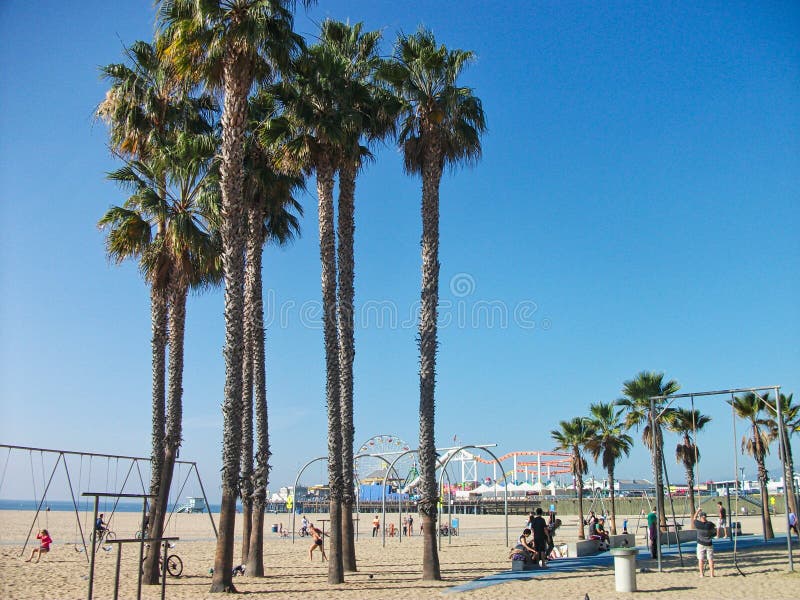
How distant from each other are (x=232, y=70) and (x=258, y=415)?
9.08 meters

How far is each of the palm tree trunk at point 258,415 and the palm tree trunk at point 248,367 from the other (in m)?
0.08

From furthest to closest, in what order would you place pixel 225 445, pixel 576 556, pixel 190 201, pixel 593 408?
pixel 593 408 → pixel 576 556 → pixel 190 201 → pixel 225 445

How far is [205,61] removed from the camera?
53.6ft

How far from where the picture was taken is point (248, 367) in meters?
19.7

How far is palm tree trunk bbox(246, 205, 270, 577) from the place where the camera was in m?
19.2

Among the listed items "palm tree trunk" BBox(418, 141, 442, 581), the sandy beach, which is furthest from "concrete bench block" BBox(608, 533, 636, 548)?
"palm tree trunk" BBox(418, 141, 442, 581)

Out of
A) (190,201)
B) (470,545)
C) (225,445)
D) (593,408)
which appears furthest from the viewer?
(593,408)

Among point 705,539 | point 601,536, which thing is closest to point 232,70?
point 705,539

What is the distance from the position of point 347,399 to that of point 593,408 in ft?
75.4

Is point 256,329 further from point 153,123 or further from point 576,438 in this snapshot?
point 576,438

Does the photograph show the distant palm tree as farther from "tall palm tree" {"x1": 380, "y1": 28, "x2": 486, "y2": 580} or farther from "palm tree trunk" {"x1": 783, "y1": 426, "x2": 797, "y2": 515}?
"tall palm tree" {"x1": 380, "y1": 28, "x2": 486, "y2": 580}

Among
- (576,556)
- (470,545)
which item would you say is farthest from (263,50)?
(470,545)

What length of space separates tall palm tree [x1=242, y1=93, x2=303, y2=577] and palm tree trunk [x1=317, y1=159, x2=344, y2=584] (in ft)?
6.09

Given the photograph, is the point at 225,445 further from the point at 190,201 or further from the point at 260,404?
the point at 190,201
